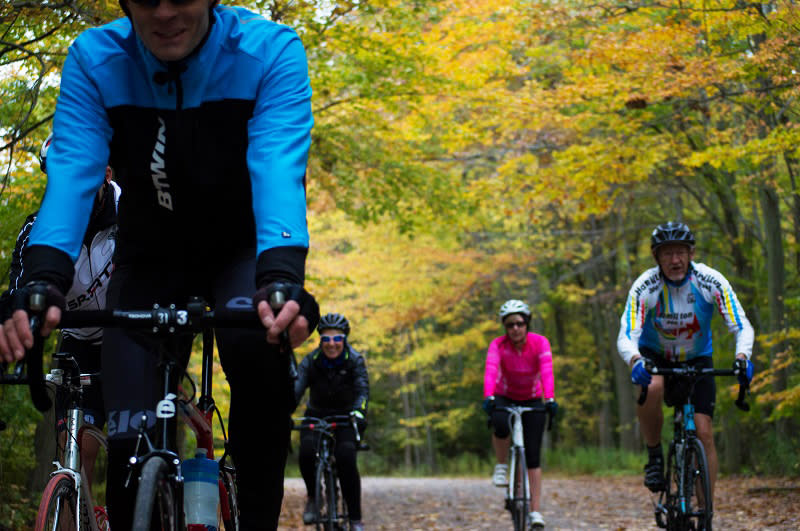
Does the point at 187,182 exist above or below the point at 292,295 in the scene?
above

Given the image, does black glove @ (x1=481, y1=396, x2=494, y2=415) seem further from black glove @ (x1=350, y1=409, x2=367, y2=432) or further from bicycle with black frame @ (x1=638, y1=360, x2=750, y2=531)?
bicycle with black frame @ (x1=638, y1=360, x2=750, y2=531)

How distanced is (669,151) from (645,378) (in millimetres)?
10460

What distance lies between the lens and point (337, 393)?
1005cm

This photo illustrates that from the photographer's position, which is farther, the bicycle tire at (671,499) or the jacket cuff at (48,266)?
the bicycle tire at (671,499)

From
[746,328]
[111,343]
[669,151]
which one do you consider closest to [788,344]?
[669,151]

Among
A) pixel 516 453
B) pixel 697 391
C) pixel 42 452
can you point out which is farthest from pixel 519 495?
pixel 42 452

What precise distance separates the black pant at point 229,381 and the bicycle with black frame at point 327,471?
6.53 m

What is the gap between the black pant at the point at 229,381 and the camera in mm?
2725

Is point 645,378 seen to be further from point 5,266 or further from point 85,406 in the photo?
point 5,266

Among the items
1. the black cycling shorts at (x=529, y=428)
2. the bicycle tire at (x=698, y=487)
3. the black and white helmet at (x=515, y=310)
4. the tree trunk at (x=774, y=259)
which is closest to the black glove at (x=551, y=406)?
the black cycling shorts at (x=529, y=428)

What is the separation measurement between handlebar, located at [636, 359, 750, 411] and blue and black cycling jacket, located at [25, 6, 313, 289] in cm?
470

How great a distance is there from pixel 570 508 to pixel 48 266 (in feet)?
44.3

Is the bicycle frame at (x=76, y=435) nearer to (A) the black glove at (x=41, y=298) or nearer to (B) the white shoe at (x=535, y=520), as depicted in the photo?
(A) the black glove at (x=41, y=298)

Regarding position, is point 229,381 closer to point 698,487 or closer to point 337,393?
point 698,487
